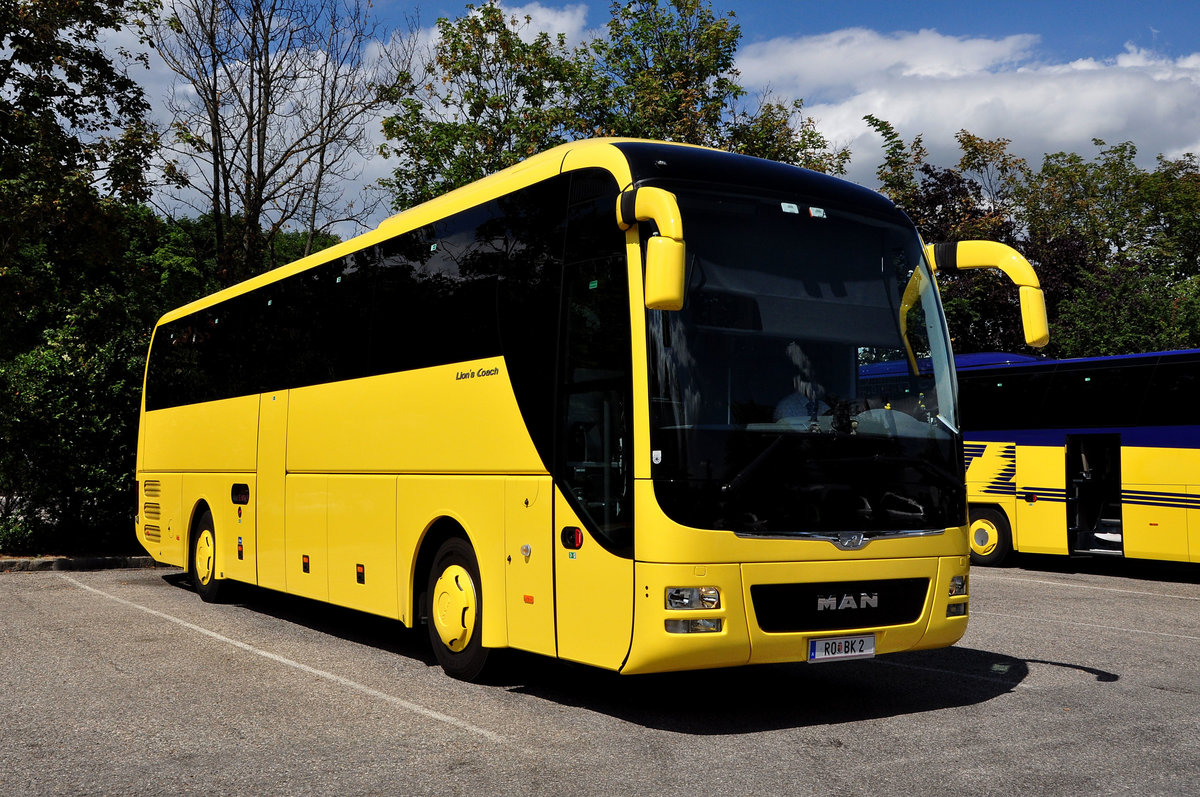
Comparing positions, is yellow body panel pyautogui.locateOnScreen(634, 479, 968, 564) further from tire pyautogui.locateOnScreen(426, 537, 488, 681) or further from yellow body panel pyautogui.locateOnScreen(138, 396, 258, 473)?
yellow body panel pyautogui.locateOnScreen(138, 396, 258, 473)

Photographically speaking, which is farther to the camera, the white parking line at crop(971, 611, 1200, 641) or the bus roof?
the bus roof

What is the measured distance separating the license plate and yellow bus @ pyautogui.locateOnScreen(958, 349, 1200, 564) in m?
11.5

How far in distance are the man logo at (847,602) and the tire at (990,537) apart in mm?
13085

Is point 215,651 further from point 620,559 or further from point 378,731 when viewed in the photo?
point 620,559

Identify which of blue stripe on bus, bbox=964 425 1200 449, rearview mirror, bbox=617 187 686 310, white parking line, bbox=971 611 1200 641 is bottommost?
white parking line, bbox=971 611 1200 641

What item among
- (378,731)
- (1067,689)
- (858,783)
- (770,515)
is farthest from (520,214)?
(1067,689)

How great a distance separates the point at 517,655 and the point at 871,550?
3634 mm

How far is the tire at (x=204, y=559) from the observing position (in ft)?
45.3

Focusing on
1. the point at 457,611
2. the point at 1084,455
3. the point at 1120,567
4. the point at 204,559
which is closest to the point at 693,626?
the point at 457,611

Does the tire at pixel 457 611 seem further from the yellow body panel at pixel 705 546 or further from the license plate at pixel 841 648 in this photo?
the license plate at pixel 841 648

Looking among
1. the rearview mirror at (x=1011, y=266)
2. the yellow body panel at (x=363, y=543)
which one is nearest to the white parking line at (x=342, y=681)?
the yellow body panel at (x=363, y=543)

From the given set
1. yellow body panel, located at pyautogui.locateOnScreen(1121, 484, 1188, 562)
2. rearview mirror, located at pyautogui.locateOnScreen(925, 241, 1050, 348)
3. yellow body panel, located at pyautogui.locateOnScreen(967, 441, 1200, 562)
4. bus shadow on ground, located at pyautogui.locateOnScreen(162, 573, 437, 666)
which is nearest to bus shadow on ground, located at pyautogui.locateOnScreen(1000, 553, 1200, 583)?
yellow body panel, located at pyautogui.locateOnScreen(967, 441, 1200, 562)

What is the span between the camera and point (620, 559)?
22.6ft

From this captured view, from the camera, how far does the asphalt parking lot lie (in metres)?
5.83
